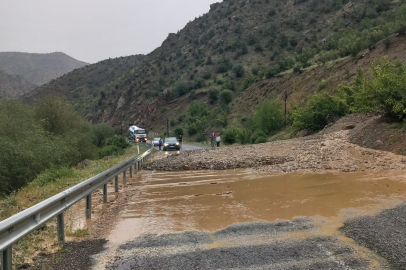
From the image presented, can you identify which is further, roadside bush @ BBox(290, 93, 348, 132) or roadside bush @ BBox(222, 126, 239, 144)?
roadside bush @ BBox(222, 126, 239, 144)

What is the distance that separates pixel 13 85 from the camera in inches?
4897

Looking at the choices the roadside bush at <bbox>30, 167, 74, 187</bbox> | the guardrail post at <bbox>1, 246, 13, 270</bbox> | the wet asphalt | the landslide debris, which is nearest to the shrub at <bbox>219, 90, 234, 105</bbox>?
the landslide debris

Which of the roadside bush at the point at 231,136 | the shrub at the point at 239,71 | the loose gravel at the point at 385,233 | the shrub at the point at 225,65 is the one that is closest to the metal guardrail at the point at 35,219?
the loose gravel at the point at 385,233

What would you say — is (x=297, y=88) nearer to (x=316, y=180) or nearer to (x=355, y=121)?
(x=355, y=121)

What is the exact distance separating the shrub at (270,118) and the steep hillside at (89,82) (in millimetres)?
80627

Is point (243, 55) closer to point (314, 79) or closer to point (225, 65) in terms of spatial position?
point (225, 65)

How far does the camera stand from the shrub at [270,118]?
48.3m

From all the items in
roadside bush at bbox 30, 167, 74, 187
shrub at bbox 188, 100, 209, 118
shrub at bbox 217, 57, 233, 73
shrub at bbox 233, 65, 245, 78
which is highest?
shrub at bbox 217, 57, 233, 73

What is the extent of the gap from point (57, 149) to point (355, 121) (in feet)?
66.5

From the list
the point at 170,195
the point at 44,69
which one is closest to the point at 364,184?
the point at 170,195

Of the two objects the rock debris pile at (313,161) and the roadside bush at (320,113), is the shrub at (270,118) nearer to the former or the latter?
the roadside bush at (320,113)

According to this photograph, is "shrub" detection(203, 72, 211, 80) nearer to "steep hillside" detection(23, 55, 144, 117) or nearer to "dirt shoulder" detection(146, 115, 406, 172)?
"steep hillside" detection(23, 55, 144, 117)

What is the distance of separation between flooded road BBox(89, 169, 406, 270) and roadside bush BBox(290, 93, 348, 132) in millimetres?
22277

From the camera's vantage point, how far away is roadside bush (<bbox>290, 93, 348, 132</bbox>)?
3228 centimetres
